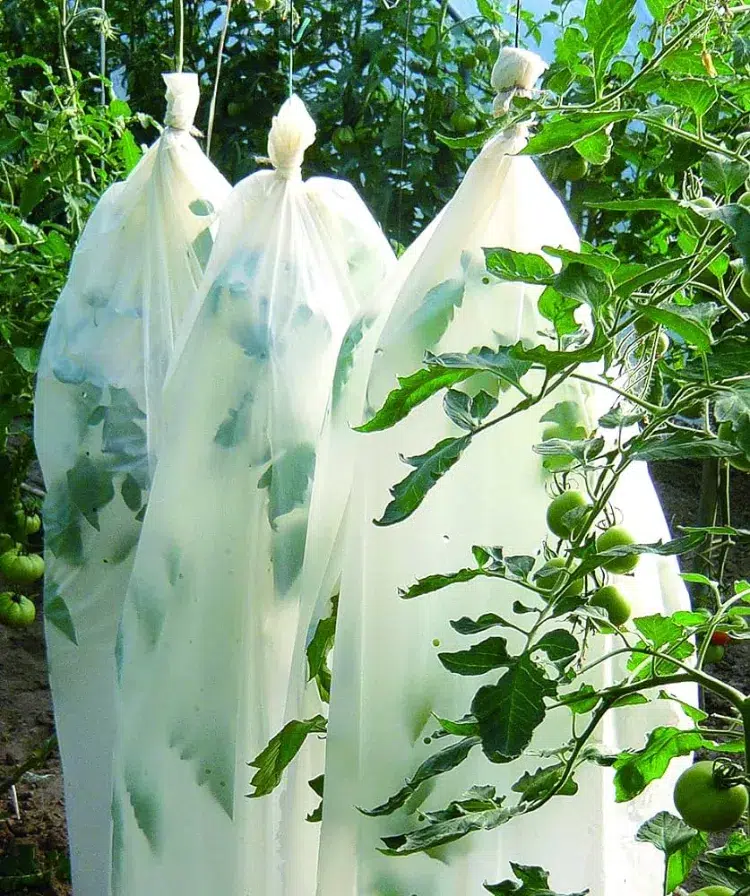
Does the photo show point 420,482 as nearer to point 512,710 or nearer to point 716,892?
point 512,710

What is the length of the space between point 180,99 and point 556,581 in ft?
2.40

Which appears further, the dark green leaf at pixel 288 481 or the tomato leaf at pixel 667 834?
the dark green leaf at pixel 288 481

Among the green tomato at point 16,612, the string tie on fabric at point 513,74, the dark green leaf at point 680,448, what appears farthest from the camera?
the green tomato at point 16,612

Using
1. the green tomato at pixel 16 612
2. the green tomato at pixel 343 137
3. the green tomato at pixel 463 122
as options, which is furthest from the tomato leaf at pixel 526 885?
the green tomato at pixel 343 137

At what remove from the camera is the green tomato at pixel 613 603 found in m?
0.75

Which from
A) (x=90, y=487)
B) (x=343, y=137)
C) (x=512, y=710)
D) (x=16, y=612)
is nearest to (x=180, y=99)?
(x=90, y=487)

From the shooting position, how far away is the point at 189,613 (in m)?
1.00

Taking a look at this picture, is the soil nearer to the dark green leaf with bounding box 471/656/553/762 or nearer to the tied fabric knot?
the tied fabric knot

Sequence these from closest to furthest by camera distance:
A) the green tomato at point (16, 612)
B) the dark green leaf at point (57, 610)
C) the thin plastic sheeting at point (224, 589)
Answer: the thin plastic sheeting at point (224, 589) → the dark green leaf at point (57, 610) → the green tomato at point (16, 612)

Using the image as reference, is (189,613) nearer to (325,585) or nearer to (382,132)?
(325,585)

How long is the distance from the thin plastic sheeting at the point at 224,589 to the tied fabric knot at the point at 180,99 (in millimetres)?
173

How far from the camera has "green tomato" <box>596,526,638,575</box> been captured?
2.32 ft

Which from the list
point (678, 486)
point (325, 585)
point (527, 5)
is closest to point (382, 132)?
point (527, 5)

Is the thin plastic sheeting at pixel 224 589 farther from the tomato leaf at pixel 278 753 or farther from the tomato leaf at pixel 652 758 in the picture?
the tomato leaf at pixel 652 758
